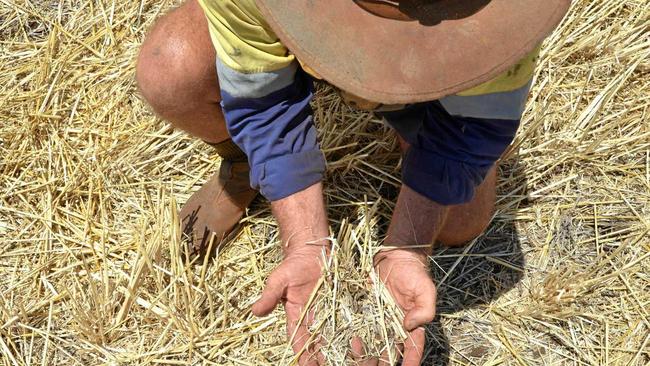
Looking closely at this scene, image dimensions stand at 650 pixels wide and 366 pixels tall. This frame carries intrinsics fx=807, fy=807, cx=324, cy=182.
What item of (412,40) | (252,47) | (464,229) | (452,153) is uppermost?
(412,40)

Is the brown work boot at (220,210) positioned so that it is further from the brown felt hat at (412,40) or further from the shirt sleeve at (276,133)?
the brown felt hat at (412,40)

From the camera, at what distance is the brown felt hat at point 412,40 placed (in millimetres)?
1330

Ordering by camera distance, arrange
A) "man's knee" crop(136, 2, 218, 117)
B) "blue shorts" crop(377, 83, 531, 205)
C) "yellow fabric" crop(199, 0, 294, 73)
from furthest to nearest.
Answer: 1. "man's knee" crop(136, 2, 218, 117)
2. "blue shorts" crop(377, 83, 531, 205)
3. "yellow fabric" crop(199, 0, 294, 73)

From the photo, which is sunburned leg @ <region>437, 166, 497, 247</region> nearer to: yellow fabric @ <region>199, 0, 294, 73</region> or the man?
the man

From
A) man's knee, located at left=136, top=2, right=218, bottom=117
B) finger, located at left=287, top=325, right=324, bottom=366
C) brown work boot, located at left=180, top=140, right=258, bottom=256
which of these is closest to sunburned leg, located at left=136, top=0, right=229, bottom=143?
man's knee, located at left=136, top=2, right=218, bottom=117

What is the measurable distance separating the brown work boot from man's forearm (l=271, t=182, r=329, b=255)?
41cm

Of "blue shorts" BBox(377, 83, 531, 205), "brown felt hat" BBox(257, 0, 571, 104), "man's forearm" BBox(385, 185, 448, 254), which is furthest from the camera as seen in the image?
"man's forearm" BBox(385, 185, 448, 254)

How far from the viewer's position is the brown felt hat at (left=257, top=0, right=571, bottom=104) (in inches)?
52.4

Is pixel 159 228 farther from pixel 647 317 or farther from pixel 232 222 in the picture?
pixel 647 317

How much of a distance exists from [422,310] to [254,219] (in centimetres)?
74

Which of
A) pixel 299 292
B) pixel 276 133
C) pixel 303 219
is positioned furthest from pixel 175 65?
pixel 299 292

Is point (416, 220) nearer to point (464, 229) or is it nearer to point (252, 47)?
point (464, 229)

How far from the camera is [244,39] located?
5.31 ft

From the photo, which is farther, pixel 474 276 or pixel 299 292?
pixel 474 276
